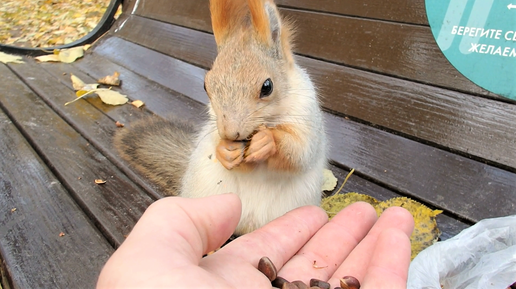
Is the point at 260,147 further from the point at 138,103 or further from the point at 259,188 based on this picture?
the point at 138,103

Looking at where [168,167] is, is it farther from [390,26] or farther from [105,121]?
[390,26]

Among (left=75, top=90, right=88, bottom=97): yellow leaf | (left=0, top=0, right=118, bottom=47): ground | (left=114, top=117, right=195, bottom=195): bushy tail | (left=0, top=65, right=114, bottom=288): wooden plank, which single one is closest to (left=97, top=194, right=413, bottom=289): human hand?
(left=0, top=65, right=114, bottom=288): wooden plank

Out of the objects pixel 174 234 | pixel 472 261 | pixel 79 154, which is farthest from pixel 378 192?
pixel 79 154

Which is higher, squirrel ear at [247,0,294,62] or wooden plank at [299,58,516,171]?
squirrel ear at [247,0,294,62]

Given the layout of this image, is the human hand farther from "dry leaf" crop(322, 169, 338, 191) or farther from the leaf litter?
the leaf litter

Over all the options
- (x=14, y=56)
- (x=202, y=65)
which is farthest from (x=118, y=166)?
(x=14, y=56)

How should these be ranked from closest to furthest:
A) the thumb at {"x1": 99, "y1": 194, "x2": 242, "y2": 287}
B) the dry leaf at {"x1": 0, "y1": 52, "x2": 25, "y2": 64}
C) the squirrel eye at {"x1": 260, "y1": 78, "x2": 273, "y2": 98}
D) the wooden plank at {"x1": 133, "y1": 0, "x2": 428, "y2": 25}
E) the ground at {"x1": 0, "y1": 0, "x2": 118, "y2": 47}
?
the thumb at {"x1": 99, "y1": 194, "x2": 242, "y2": 287} < the squirrel eye at {"x1": 260, "y1": 78, "x2": 273, "y2": 98} < the wooden plank at {"x1": 133, "y1": 0, "x2": 428, "y2": 25} < the dry leaf at {"x1": 0, "y1": 52, "x2": 25, "y2": 64} < the ground at {"x1": 0, "y1": 0, "x2": 118, "y2": 47}
